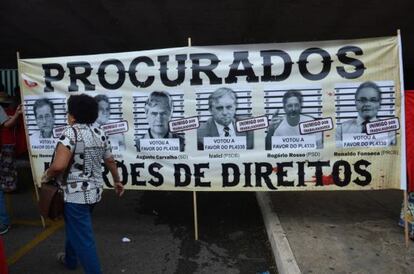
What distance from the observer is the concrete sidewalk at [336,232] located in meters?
4.38

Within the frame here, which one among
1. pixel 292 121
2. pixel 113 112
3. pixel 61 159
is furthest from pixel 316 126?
pixel 61 159

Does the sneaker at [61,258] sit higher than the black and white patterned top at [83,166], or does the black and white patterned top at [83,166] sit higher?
the black and white patterned top at [83,166]

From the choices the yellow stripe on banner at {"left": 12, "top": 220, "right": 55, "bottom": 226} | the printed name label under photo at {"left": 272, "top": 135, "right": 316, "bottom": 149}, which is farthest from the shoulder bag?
the printed name label under photo at {"left": 272, "top": 135, "right": 316, "bottom": 149}

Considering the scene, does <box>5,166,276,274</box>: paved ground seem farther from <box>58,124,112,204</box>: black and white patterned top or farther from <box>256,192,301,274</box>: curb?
<box>58,124,112,204</box>: black and white patterned top

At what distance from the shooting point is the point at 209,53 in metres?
5.34

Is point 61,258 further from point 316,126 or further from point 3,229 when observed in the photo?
point 316,126

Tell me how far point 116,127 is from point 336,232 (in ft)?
9.56

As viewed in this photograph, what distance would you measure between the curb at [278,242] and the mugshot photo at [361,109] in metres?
1.22

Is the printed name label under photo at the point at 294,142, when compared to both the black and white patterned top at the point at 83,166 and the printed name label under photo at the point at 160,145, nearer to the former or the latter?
the printed name label under photo at the point at 160,145

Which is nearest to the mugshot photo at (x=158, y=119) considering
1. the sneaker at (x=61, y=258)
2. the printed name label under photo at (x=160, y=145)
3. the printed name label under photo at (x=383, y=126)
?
the printed name label under photo at (x=160, y=145)

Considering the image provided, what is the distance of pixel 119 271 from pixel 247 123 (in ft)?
7.11

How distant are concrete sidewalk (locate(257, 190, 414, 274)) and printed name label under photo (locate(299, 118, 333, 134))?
3.84ft

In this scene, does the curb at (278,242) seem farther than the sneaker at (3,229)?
No

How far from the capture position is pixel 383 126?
16.7ft
